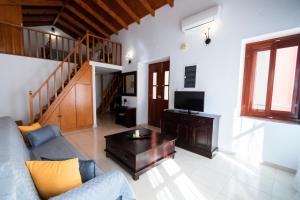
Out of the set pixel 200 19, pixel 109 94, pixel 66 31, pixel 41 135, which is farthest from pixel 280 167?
pixel 66 31

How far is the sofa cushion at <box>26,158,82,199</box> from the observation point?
100cm

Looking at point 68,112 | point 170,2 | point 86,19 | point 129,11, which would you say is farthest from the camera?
point 86,19

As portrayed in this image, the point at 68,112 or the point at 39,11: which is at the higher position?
the point at 39,11

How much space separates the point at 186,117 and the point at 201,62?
4.25 ft

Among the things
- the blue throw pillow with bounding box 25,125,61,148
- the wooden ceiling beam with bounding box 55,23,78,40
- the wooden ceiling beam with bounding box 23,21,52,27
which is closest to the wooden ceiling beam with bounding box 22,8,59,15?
the wooden ceiling beam with bounding box 55,23,78,40

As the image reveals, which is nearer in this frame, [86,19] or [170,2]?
[170,2]

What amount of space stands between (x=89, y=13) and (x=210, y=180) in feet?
20.2

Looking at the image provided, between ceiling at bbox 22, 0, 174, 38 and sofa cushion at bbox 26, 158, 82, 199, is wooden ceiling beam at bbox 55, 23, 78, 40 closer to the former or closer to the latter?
ceiling at bbox 22, 0, 174, 38

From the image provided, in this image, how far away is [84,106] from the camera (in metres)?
4.50

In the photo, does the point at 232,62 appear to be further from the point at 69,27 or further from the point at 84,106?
the point at 69,27

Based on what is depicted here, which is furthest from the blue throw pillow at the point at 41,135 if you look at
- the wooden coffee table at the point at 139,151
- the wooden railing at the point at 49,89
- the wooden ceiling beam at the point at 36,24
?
the wooden ceiling beam at the point at 36,24

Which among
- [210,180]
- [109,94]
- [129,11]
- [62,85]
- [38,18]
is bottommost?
[210,180]

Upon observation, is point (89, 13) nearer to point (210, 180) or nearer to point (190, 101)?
point (190, 101)

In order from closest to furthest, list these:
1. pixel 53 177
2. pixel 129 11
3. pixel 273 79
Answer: pixel 53 177 < pixel 273 79 < pixel 129 11
